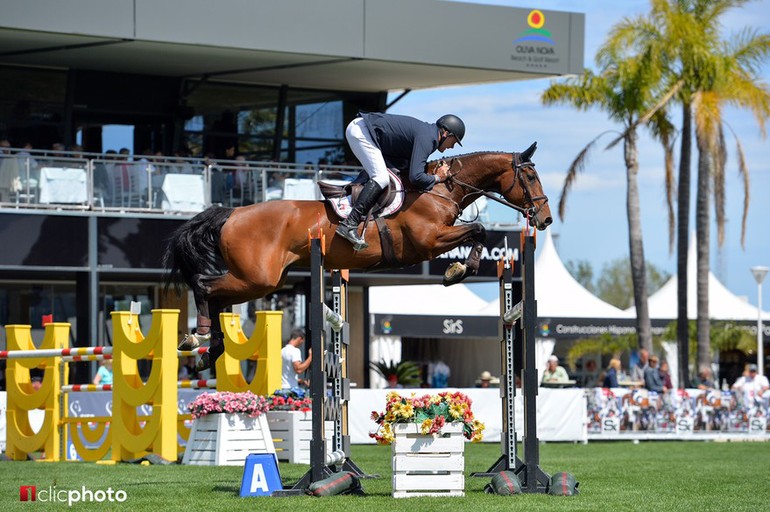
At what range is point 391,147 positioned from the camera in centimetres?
1126

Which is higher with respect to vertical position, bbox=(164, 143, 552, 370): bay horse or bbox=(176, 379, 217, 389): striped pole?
bbox=(164, 143, 552, 370): bay horse

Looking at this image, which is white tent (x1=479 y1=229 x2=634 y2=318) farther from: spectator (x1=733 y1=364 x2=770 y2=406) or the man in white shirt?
the man in white shirt

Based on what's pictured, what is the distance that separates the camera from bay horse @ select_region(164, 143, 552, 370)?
11.2 meters

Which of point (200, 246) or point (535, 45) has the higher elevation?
point (535, 45)

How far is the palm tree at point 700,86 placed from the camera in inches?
1211

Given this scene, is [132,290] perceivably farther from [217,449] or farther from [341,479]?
[341,479]

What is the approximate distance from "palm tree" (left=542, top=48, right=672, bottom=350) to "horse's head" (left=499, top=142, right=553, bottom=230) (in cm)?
2079

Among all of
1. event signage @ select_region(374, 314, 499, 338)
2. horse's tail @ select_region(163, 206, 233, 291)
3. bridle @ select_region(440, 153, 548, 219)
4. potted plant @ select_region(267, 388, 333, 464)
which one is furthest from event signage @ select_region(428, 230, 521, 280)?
horse's tail @ select_region(163, 206, 233, 291)

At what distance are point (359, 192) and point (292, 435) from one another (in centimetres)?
557

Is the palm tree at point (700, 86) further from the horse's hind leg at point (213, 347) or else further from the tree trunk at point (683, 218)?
the horse's hind leg at point (213, 347)

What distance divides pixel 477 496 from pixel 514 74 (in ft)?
58.3

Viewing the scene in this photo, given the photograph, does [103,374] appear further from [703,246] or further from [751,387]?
[703,246]

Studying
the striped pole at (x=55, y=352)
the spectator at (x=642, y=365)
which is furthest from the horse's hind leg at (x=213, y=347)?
the spectator at (x=642, y=365)

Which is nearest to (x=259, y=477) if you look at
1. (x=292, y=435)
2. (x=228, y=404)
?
(x=228, y=404)
